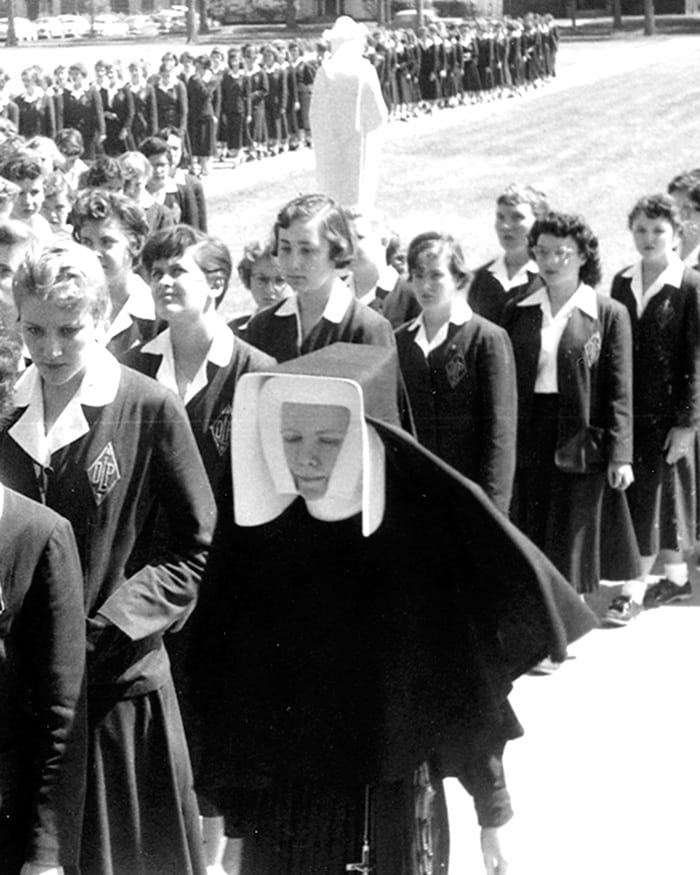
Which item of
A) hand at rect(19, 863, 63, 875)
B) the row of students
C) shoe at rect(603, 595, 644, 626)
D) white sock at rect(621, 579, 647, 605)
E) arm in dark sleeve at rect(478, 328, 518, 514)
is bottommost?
the row of students

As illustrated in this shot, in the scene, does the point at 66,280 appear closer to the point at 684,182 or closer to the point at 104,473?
the point at 104,473

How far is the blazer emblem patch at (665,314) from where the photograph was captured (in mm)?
8156

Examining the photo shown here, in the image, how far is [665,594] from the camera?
851 cm

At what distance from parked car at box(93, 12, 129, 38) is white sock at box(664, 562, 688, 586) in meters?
74.8

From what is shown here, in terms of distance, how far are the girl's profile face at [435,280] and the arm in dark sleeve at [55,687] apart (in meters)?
3.86

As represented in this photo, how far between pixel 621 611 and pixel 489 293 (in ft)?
4.90

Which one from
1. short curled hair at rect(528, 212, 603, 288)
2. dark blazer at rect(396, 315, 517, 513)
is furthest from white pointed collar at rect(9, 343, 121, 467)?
short curled hair at rect(528, 212, 603, 288)

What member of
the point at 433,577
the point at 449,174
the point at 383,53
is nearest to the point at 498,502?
the point at 433,577

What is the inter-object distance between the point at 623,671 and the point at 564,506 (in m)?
0.72

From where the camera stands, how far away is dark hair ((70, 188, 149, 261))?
7.09 meters

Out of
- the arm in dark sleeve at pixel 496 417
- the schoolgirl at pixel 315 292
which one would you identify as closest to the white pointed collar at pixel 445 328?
the arm in dark sleeve at pixel 496 417

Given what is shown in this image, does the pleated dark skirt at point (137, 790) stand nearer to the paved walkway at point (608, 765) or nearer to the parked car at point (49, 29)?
the paved walkway at point (608, 765)

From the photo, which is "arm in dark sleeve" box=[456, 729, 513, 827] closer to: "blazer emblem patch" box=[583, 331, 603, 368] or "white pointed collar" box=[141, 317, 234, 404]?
"white pointed collar" box=[141, 317, 234, 404]

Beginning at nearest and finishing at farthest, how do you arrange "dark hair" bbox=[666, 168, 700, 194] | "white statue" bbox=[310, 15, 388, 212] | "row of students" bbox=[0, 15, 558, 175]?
"dark hair" bbox=[666, 168, 700, 194] < "white statue" bbox=[310, 15, 388, 212] < "row of students" bbox=[0, 15, 558, 175]
